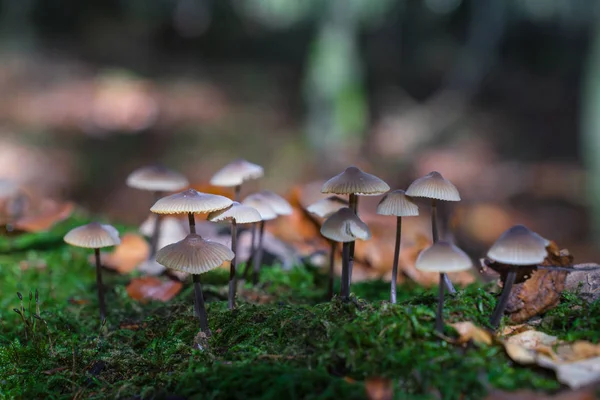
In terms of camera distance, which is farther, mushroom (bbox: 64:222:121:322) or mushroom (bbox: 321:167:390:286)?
mushroom (bbox: 64:222:121:322)

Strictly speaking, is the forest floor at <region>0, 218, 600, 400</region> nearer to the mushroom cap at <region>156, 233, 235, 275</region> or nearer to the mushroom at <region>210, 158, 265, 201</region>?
the mushroom cap at <region>156, 233, 235, 275</region>

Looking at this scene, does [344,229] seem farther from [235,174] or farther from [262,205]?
[235,174]

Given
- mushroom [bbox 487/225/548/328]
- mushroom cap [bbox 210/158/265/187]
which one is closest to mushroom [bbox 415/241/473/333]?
mushroom [bbox 487/225/548/328]

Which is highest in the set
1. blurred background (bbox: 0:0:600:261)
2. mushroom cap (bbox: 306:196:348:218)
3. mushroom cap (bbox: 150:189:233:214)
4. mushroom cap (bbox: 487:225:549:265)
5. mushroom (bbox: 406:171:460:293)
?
blurred background (bbox: 0:0:600:261)

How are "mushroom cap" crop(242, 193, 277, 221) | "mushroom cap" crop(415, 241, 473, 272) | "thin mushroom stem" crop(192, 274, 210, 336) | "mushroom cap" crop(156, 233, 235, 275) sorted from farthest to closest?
"mushroom cap" crop(242, 193, 277, 221) → "thin mushroom stem" crop(192, 274, 210, 336) → "mushroom cap" crop(156, 233, 235, 275) → "mushroom cap" crop(415, 241, 473, 272)

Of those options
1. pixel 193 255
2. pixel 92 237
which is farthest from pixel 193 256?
pixel 92 237

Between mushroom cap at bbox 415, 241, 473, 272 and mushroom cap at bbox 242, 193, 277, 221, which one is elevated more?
mushroom cap at bbox 242, 193, 277, 221

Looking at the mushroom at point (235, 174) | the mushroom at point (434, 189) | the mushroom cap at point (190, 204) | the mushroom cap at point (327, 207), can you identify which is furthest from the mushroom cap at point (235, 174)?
the mushroom at point (434, 189)

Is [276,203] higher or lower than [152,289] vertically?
higher

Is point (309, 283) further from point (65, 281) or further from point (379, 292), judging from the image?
point (65, 281)
